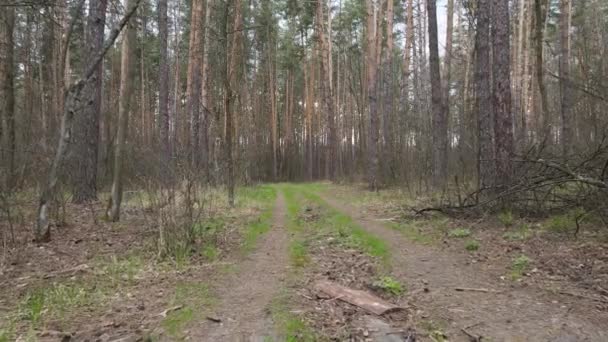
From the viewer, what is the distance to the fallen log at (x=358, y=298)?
3826 millimetres

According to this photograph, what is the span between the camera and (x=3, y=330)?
3398 mm

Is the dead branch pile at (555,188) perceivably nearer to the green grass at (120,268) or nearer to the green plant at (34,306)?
the green grass at (120,268)

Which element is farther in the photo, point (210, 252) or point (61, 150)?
point (210, 252)

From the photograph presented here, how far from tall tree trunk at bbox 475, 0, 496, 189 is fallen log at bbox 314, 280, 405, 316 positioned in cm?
477

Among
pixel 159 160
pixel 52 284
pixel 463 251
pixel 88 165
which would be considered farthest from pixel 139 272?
pixel 88 165

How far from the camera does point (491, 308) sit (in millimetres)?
3807

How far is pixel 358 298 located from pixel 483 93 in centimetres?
639

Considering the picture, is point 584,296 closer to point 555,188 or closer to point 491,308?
point 491,308

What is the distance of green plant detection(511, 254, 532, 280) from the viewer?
4.72 meters

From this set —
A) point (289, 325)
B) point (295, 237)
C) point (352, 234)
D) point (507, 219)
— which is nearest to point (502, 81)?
point (507, 219)

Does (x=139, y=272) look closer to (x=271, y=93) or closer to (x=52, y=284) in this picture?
(x=52, y=284)

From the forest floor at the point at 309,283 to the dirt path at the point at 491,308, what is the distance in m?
0.01

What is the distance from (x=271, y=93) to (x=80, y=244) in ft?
77.6

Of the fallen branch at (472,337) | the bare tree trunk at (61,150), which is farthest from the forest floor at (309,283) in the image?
the bare tree trunk at (61,150)
